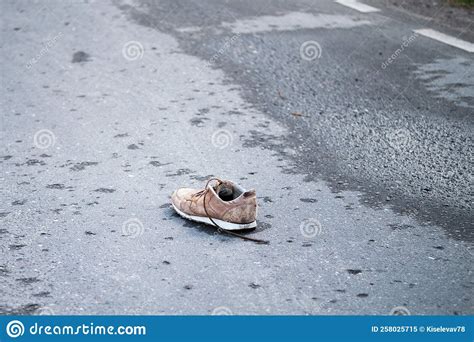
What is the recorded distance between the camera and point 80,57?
739 centimetres

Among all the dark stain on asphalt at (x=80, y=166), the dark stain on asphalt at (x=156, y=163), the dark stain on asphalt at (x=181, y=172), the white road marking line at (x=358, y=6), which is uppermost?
the white road marking line at (x=358, y=6)

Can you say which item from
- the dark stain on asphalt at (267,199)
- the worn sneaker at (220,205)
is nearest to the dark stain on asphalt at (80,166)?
the worn sneaker at (220,205)

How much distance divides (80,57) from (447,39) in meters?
3.97

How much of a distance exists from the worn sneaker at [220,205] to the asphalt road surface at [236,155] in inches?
3.7

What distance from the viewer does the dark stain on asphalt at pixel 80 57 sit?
7.30 meters

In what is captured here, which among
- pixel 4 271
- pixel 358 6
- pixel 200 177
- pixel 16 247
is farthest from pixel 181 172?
pixel 358 6

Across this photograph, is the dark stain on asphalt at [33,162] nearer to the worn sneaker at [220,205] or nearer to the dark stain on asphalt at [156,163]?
the dark stain on asphalt at [156,163]

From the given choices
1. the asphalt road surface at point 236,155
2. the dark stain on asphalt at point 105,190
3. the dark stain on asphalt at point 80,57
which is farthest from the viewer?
the dark stain on asphalt at point 80,57

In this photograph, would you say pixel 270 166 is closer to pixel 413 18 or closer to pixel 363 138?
pixel 363 138

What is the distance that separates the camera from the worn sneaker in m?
4.23

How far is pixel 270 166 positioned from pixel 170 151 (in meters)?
0.80

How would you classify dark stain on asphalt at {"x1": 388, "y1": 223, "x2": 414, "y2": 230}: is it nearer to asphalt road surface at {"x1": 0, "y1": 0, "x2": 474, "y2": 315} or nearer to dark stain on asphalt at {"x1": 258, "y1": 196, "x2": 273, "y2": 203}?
asphalt road surface at {"x1": 0, "y1": 0, "x2": 474, "y2": 315}

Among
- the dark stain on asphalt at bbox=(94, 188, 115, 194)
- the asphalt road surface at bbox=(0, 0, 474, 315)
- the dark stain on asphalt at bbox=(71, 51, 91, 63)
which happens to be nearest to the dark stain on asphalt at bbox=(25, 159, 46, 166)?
the asphalt road surface at bbox=(0, 0, 474, 315)

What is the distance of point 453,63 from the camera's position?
23.4ft
